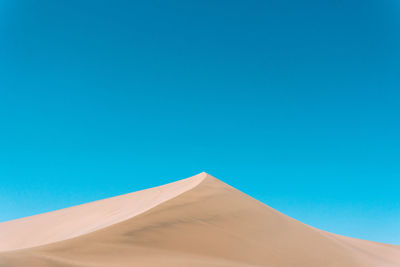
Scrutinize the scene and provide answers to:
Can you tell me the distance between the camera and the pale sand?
619cm

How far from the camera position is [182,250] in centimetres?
756

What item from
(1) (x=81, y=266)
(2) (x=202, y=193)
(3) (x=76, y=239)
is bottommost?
(1) (x=81, y=266)

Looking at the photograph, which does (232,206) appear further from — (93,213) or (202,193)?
(93,213)

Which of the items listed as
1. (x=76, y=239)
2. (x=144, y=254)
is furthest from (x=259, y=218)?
(x=76, y=239)

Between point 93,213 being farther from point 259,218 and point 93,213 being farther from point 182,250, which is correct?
point 182,250

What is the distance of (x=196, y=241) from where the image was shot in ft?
27.0

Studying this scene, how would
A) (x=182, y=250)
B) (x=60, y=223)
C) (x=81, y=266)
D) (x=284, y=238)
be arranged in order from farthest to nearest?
(x=60, y=223)
(x=284, y=238)
(x=182, y=250)
(x=81, y=266)

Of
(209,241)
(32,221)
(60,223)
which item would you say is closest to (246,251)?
(209,241)

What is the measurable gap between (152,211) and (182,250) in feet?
6.11

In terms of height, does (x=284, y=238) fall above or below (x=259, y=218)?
below

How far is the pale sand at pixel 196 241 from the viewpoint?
6.19 metres

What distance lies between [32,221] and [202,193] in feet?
41.6

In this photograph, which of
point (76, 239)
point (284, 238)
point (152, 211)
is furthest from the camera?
point (284, 238)

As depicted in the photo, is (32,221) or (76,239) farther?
(32,221)
